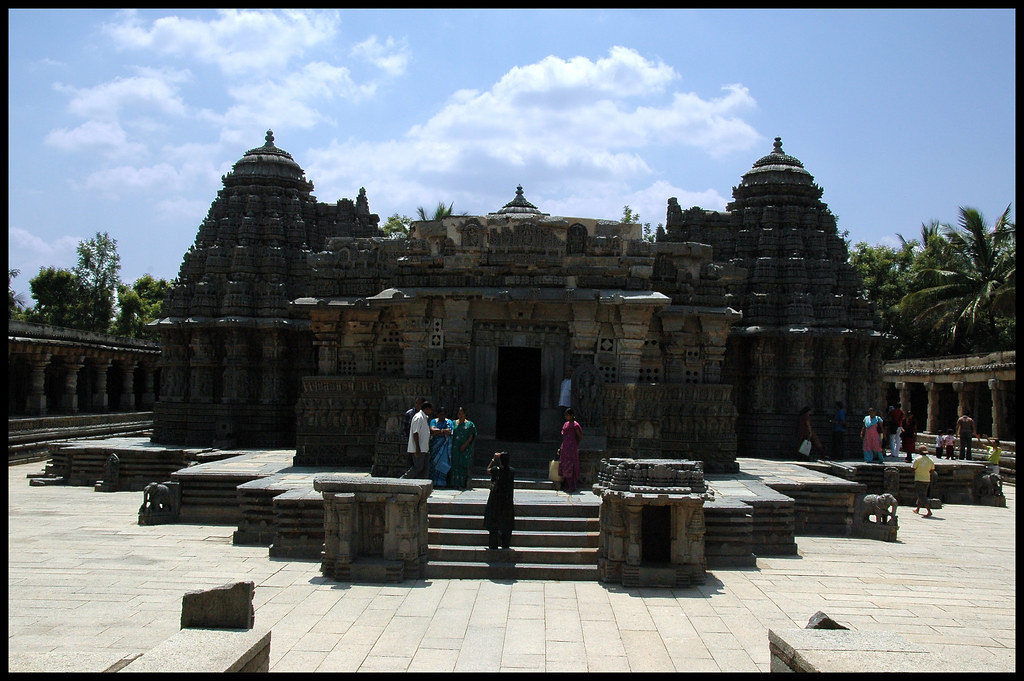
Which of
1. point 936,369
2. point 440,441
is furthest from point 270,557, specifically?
point 936,369

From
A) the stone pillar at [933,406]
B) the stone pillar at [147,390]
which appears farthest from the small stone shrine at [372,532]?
the stone pillar at [147,390]

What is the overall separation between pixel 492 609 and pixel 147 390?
3279 centimetres

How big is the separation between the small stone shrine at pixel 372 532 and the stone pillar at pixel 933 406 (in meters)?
25.1

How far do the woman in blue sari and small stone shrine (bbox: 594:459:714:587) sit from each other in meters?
2.99

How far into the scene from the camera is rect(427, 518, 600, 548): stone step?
9.76 metres

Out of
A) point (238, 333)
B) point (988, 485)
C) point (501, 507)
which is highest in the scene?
point (238, 333)

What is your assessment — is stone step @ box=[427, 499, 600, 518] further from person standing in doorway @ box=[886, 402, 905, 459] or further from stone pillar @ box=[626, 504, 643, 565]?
person standing in doorway @ box=[886, 402, 905, 459]

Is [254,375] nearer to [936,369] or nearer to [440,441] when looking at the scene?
[440,441]

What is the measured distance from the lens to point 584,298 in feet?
42.4

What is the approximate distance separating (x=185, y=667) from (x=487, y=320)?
30.9 feet

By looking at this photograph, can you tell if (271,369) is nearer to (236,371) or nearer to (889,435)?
(236,371)

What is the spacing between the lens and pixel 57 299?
137ft

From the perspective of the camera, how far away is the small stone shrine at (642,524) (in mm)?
8891

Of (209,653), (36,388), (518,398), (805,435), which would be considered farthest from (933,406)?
(36,388)
